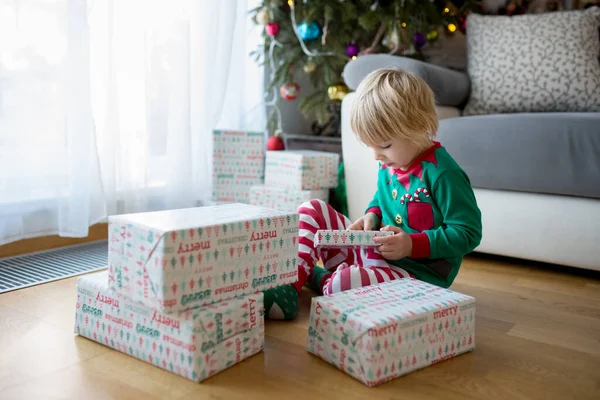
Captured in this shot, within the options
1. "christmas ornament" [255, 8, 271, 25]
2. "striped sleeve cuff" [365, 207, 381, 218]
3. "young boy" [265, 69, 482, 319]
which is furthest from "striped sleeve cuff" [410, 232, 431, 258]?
"christmas ornament" [255, 8, 271, 25]

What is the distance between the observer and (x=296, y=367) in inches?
39.5

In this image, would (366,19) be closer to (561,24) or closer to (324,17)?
(324,17)

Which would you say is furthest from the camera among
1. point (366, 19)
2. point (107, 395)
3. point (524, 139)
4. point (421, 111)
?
point (366, 19)

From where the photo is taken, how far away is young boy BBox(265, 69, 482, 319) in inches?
47.8

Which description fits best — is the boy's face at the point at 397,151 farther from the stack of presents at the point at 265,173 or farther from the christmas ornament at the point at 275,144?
the christmas ornament at the point at 275,144

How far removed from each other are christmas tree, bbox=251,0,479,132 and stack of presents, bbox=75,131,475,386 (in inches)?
54.2

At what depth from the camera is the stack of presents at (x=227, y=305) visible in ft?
3.00

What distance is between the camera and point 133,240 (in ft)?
3.06

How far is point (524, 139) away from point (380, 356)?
94 centimetres

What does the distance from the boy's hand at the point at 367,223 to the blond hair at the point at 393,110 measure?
0.22 meters

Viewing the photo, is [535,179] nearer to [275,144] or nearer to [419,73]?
[419,73]

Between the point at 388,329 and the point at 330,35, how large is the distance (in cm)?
171

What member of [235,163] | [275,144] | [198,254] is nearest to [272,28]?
[275,144]

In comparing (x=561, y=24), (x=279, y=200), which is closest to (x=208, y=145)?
(x=279, y=200)
